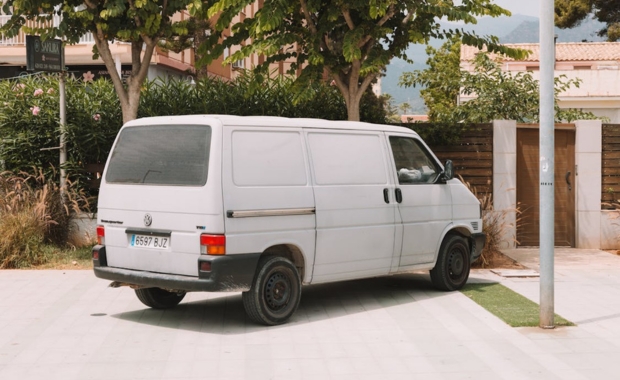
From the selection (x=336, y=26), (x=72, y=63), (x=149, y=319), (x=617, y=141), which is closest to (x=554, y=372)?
(x=149, y=319)

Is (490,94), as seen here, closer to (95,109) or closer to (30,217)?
(95,109)

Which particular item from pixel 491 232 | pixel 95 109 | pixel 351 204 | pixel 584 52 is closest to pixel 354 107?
pixel 491 232

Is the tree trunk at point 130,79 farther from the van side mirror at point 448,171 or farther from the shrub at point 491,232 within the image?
the van side mirror at point 448,171

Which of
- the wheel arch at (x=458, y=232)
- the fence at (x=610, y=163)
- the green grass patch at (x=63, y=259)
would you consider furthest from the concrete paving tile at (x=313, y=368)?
the fence at (x=610, y=163)

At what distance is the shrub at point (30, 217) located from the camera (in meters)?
13.3

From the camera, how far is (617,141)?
15812 millimetres

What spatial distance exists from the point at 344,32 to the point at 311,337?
6561 mm

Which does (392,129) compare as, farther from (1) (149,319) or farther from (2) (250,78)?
(2) (250,78)

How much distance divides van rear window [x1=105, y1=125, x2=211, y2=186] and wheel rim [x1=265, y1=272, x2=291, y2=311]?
1214 mm

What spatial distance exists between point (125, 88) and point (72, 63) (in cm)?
1920

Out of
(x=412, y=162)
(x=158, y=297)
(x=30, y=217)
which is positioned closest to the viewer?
(x=158, y=297)

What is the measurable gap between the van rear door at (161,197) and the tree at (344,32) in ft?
12.5

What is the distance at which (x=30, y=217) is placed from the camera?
1352cm

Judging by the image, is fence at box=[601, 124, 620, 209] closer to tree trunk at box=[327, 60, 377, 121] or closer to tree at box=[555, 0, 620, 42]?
tree trunk at box=[327, 60, 377, 121]
